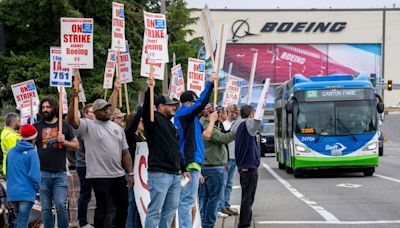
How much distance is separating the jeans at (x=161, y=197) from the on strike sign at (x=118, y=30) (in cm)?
377

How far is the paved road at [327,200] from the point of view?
43.4 feet

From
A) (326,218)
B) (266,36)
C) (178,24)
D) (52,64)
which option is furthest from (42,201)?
(266,36)

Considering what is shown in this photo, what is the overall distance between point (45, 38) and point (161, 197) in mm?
26134

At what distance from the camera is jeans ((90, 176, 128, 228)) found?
9828 mm

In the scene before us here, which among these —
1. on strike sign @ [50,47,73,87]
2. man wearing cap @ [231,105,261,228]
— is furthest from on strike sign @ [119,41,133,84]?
man wearing cap @ [231,105,261,228]

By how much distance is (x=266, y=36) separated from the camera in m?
105

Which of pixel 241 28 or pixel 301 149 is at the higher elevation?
pixel 241 28

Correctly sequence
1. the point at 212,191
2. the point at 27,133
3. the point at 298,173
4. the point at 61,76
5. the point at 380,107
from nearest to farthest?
the point at 27,133, the point at 212,191, the point at 61,76, the point at 380,107, the point at 298,173

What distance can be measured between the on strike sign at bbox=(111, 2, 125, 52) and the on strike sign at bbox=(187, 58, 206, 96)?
2.50 metres

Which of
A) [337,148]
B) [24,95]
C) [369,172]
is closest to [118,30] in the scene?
[24,95]

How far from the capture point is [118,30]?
40.8 ft

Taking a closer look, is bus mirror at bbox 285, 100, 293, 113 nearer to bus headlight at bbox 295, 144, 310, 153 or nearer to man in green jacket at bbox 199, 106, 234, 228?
bus headlight at bbox 295, 144, 310, 153

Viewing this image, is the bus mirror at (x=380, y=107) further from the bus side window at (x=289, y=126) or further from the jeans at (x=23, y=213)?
the jeans at (x=23, y=213)

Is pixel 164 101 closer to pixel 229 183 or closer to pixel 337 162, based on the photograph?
pixel 229 183
